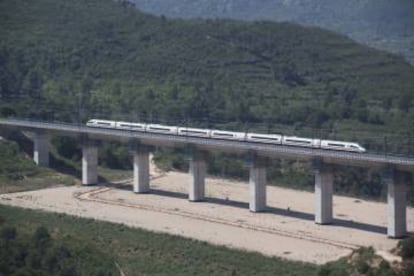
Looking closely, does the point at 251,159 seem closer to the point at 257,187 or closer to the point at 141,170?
the point at 257,187

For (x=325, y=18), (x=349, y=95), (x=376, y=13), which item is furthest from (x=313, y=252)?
(x=325, y=18)

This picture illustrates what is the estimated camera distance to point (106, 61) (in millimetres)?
99250

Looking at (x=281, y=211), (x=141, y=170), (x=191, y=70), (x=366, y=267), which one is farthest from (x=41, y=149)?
(x=191, y=70)

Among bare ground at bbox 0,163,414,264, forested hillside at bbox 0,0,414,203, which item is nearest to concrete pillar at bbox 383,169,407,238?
bare ground at bbox 0,163,414,264

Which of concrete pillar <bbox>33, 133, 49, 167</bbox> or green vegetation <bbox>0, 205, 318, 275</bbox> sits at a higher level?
concrete pillar <bbox>33, 133, 49, 167</bbox>

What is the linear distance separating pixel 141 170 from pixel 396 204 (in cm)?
1897

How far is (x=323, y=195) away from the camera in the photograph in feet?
163

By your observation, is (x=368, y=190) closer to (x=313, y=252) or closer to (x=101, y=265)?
(x=313, y=252)

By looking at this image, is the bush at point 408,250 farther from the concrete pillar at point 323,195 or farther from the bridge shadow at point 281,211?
the concrete pillar at point 323,195

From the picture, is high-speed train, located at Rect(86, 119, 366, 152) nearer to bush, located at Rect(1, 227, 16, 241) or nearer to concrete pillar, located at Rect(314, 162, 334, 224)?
concrete pillar, located at Rect(314, 162, 334, 224)

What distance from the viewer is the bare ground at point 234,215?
147ft

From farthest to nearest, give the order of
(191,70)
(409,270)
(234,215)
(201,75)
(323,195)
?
(191,70) < (201,75) < (234,215) < (323,195) < (409,270)

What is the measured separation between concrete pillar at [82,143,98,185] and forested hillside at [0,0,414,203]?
590 cm

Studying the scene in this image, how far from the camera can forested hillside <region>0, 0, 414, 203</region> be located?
7919cm
